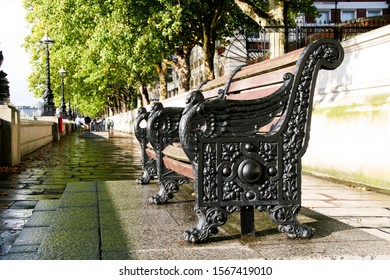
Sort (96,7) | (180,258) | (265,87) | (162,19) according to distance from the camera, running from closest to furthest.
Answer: (180,258), (265,87), (162,19), (96,7)

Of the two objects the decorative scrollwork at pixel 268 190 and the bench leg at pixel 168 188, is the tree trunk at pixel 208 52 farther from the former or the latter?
the decorative scrollwork at pixel 268 190

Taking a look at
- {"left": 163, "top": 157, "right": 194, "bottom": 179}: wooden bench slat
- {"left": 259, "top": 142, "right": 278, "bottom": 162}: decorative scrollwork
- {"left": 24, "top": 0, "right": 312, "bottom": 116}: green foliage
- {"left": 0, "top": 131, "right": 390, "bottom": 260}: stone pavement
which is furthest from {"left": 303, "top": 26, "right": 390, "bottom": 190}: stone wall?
{"left": 24, "top": 0, "right": 312, "bottom": 116}: green foliage

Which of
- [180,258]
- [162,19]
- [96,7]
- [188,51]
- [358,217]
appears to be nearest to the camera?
[180,258]

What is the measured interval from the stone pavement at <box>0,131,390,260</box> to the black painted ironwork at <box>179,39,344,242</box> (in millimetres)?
188

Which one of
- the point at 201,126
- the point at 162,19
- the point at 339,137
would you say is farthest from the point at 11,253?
the point at 162,19

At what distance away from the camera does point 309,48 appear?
3346 millimetres

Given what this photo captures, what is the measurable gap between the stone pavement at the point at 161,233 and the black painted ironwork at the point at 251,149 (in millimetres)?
188

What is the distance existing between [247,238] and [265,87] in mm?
1228

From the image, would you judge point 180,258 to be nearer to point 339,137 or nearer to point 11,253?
point 11,253

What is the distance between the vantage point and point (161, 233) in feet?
Result: 11.4

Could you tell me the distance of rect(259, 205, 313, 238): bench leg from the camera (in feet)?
10.9

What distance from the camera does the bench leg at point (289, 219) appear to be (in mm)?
3328

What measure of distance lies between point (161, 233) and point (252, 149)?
80cm

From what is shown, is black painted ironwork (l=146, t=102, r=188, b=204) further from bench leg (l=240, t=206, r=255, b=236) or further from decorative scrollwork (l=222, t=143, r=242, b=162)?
decorative scrollwork (l=222, t=143, r=242, b=162)
